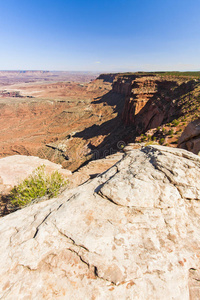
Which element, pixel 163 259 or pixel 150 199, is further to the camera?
pixel 150 199

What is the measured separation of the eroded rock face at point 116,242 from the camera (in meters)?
3.65

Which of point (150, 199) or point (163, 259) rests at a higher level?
point (150, 199)

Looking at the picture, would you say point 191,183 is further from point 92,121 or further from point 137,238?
point 92,121

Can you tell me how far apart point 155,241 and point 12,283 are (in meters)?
4.35

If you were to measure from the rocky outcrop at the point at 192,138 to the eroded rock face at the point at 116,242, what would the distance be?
887cm

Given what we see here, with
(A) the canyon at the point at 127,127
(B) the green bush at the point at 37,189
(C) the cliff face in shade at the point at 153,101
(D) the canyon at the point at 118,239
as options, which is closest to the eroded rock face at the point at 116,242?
(D) the canyon at the point at 118,239

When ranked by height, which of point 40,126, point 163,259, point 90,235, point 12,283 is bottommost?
point 40,126

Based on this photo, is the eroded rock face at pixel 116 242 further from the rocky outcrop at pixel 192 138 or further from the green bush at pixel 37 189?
the rocky outcrop at pixel 192 138

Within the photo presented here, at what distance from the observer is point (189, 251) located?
4426 mm

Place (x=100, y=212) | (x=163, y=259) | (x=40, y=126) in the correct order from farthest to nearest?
(x=40, y=126) < (x=100, y=212) < (x=163, y=259)

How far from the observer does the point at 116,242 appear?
A: 4.29 metres

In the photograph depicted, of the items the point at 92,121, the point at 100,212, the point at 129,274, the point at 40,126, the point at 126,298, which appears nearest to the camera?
the point at 126,298

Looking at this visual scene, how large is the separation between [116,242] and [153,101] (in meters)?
40.3

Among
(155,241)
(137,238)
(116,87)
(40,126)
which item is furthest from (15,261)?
(116,87)
